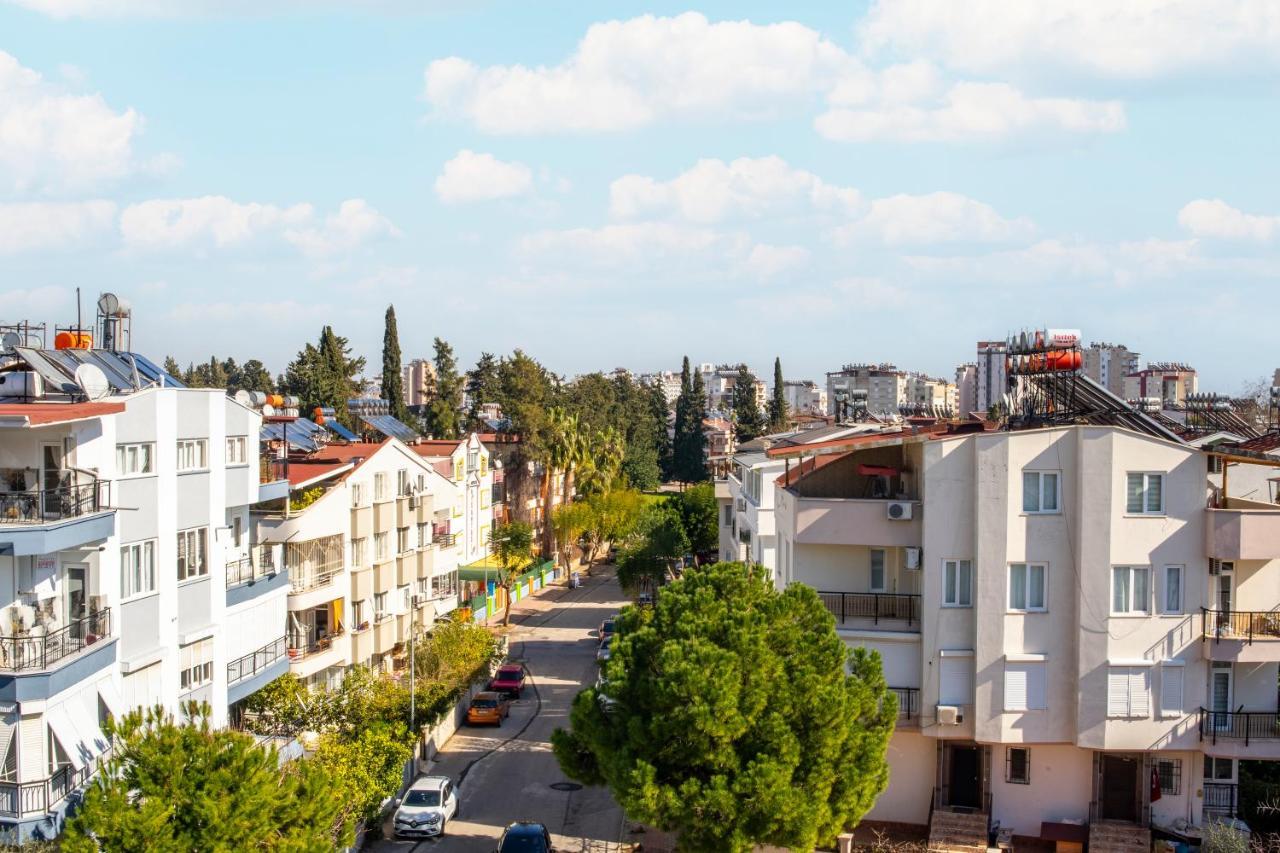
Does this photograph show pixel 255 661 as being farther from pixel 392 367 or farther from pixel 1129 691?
pixel 392 367

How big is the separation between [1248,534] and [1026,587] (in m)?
4.96

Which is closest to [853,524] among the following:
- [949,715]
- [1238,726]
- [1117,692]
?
[949,715]

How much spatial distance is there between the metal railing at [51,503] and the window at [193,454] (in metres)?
3.23

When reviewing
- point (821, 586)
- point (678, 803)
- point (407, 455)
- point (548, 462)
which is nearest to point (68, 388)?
point (678, 803)

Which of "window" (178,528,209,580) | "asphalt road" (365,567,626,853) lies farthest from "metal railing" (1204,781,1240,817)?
"window" (178,528,209,580)

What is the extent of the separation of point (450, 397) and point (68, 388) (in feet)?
218

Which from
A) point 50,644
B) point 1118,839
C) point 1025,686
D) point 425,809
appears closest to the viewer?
point 50,644

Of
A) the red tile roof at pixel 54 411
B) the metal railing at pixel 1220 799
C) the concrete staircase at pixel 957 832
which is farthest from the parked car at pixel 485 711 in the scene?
the metal railing at pixel 1220 799

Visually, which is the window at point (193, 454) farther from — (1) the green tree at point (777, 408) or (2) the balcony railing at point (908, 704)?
(1) the green tree at point (777, 408)

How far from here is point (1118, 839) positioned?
2852 cm

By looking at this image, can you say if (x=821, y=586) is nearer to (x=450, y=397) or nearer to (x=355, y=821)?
(x=355, y=821)

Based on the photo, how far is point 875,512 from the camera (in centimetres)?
3000

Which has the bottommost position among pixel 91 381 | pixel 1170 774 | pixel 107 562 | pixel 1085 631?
pixel 1170 774

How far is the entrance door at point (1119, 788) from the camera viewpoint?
29406 millimetres
